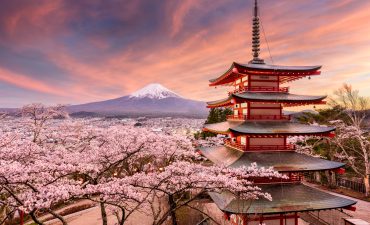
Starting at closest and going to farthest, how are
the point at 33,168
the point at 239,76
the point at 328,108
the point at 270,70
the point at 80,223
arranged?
the point at 33,168
the point at 270,70
the point at 239,76
the point at 80,223
the point at 328,108

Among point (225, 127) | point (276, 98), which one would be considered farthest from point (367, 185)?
point (225, 127)

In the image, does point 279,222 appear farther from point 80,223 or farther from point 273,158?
point 80,223

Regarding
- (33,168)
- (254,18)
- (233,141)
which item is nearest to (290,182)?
(233,141)

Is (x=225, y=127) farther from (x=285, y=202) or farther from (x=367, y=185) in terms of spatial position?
(x=367, y=185)

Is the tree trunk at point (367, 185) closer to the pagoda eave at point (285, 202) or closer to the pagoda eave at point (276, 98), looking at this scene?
the pagoda eave at point (285, 202)

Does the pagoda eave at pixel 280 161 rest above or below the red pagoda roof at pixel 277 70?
below

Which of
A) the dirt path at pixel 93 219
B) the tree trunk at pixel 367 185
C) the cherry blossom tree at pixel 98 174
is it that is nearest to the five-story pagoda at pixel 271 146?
the cherry blossom tree at pixel 98 174

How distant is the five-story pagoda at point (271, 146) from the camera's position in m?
13.6

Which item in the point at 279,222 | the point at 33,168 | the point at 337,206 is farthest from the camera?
the point at 279,222

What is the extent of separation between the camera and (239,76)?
17.7m

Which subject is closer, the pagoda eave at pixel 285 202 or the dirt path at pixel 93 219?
the pagoda eave at pixel 285 202

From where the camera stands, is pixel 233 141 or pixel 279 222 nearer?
pixel 279 222

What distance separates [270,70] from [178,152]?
8091 mm

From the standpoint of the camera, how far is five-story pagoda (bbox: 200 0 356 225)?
1359cm
